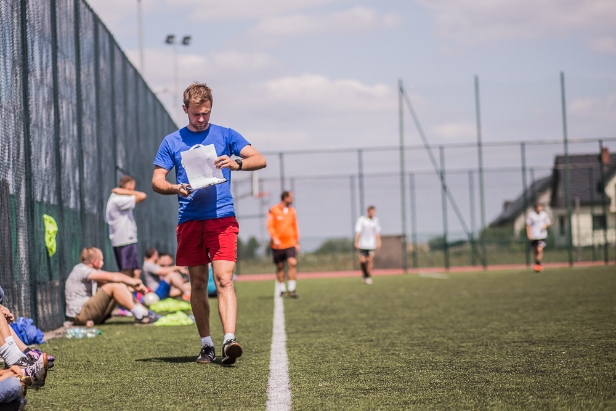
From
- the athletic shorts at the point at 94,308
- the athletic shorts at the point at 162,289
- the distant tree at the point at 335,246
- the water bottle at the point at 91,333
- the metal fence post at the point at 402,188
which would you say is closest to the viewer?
the water bottle at the point at 91,333

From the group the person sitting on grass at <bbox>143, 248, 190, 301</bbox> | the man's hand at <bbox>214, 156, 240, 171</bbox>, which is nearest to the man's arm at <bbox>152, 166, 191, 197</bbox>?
the man's hand at <bbox>214, 156, 240, 171</bbox>

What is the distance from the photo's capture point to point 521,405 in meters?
3.28

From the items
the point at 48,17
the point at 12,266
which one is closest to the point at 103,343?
the point at 12,266

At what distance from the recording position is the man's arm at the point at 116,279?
7.26 meters

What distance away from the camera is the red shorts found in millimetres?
4844

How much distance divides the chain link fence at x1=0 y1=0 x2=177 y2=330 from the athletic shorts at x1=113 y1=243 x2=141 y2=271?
40 centimetres

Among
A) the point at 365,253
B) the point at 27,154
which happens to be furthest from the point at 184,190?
the point at 365,253

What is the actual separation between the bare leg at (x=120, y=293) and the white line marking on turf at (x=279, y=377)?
1.85 m

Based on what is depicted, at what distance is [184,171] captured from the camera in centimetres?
483

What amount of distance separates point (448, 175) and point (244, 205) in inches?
307

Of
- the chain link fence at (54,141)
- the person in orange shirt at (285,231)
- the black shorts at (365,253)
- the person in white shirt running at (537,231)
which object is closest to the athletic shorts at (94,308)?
the chain link fence at (54,141)

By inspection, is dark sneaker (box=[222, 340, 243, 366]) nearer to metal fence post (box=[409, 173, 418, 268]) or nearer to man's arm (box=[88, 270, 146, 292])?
man's arm (box=[88, 270, 146, 292])

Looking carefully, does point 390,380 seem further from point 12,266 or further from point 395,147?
point 395,147

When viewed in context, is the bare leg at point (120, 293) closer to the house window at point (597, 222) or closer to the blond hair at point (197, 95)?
the blond hair at point (197, 95)
